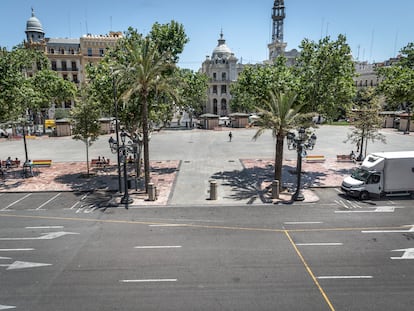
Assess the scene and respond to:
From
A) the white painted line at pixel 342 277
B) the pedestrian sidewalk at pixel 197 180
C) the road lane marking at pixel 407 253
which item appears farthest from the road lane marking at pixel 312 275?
the pedestrian sidewalk at pixel 197 180

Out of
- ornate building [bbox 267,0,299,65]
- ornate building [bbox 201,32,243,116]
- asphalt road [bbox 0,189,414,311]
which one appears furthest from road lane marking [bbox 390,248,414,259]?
ornate building [bbox 267,0,299,65]

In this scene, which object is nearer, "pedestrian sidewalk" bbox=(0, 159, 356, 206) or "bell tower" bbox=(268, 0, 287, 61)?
"pedestrian sidewalk" bbox=(0, 159, 356, 206)

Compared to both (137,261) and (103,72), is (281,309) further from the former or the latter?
(103,72)

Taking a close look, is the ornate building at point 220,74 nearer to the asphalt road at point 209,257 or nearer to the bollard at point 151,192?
the bollard at point 151,192

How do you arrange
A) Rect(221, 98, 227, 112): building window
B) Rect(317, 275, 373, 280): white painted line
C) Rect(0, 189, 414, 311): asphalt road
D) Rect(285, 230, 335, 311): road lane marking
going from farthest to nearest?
Rect(221, 98, 227, 112): building window → Rect(317, 275, 373, 280): white painted line → Rect(0, 189, 414, 311): asphalt road → Rect(285, 230, 335, 311): road lane marking

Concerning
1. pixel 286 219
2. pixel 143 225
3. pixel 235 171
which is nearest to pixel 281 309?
pixel 286 219

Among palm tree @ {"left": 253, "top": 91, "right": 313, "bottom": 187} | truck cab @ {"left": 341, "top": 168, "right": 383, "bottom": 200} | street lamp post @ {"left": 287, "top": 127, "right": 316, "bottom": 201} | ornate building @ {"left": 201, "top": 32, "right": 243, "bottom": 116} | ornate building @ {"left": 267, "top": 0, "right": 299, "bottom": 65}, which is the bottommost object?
truck cab @ {"left": 341, "top": 168, "right": 383, "bottom": 200}

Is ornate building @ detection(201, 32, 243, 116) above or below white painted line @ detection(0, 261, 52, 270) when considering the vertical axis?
above

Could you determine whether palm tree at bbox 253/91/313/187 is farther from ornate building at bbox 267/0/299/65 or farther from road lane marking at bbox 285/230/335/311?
ornate building at bbox 267/0/299/65

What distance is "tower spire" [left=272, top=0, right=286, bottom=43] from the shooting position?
362 feet

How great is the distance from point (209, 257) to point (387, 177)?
13.5m

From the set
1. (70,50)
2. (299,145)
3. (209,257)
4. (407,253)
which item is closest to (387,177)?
(299,145)

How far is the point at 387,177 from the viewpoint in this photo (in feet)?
63.0

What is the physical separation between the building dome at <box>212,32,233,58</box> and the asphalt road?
273 feet
